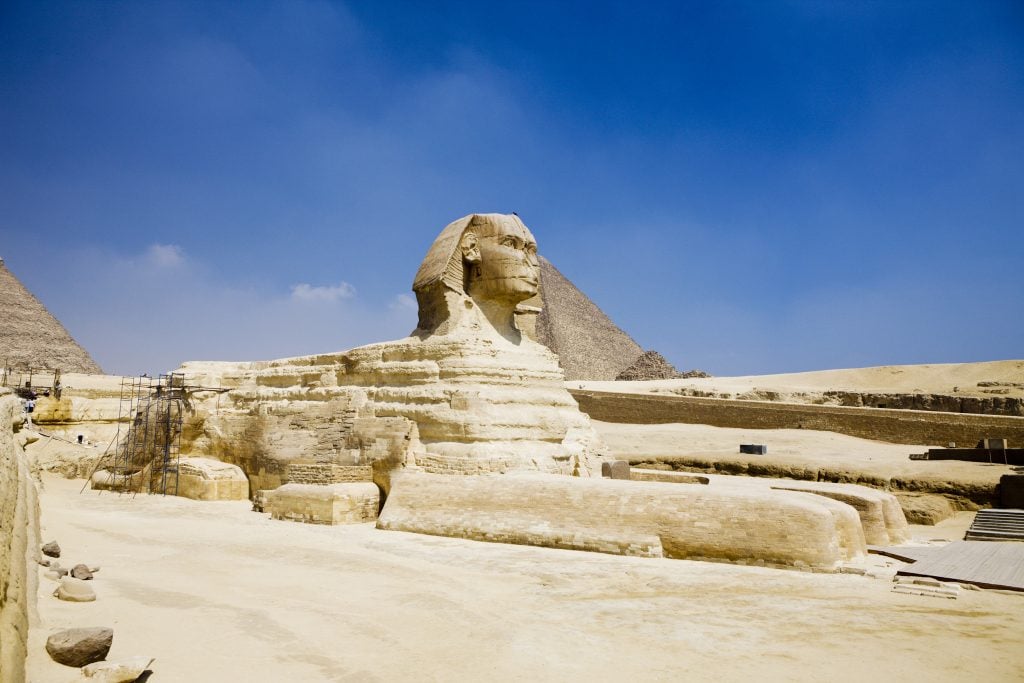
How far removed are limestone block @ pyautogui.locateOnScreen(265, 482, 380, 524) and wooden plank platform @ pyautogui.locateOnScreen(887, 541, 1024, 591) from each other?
651cm

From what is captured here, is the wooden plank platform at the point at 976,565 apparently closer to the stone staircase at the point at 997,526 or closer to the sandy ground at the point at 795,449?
the stone staircase at the point at 997,526

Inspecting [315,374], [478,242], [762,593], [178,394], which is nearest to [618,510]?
[762,593]

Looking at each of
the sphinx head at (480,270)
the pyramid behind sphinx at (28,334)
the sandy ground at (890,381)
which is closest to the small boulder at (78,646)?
the sphinx head at (480,270)

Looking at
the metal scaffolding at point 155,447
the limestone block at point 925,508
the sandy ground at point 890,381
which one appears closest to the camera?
the limestone block at point 925,508

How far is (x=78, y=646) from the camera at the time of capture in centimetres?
313

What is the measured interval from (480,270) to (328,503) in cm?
413

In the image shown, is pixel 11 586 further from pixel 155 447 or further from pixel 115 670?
pixel 155 447

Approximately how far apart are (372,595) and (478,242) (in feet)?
20.3

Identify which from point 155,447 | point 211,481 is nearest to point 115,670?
point 211,481

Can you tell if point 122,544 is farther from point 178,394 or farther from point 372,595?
point 178,394

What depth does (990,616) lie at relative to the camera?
186 inches

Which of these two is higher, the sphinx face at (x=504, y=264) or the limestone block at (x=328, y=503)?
the sphinx face at (x=504, y=264)

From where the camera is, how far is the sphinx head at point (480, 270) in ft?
33.1

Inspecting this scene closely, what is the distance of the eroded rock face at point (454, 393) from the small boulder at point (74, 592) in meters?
4.63
